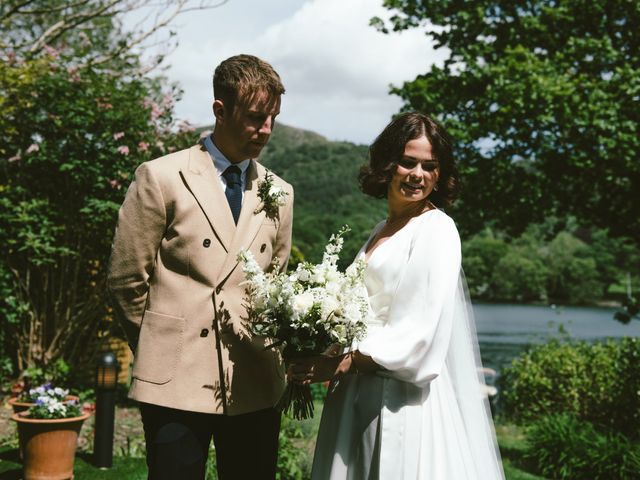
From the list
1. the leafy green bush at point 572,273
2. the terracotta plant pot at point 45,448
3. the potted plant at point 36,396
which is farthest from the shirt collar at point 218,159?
the leafy green bush at point 572,273

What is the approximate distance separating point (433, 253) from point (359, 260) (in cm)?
30

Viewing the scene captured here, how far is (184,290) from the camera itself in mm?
2412

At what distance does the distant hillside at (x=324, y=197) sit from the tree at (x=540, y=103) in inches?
652

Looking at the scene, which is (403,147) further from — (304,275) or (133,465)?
(133,465)

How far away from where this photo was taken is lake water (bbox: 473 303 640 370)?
84.9 ft

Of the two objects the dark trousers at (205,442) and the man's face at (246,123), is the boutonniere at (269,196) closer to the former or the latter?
the man's face at (246,123)

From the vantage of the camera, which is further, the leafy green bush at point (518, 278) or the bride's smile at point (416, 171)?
the leafy green bush at point (518, 278)

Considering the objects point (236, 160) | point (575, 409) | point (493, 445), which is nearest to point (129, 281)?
point (236, 160)

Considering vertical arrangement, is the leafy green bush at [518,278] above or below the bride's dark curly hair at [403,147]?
below

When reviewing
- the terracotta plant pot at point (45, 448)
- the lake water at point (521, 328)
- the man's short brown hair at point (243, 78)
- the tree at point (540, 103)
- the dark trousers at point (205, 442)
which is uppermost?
the tree at point (540, 103)

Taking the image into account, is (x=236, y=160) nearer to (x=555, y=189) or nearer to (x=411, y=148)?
(x=411, y=148)

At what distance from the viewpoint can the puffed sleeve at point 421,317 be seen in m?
2.40

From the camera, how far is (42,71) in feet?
25.6

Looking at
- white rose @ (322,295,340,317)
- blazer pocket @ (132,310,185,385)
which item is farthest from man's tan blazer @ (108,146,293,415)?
white rose @ (322,295,340,317)
